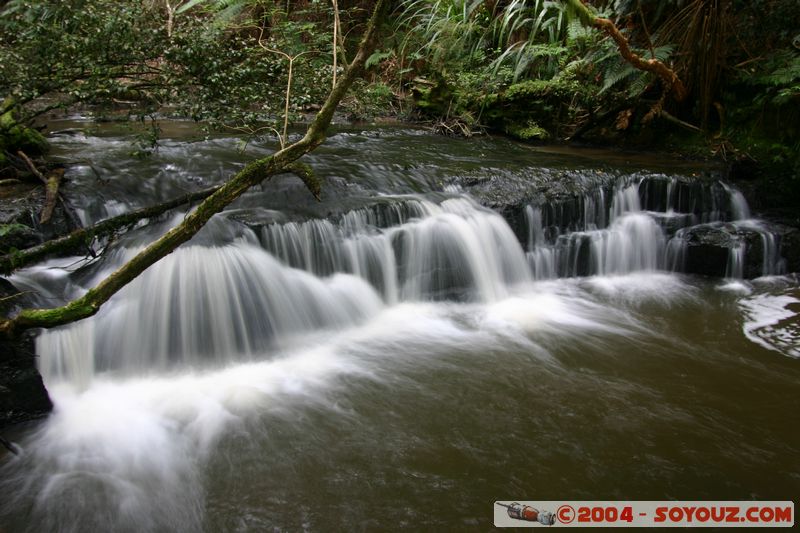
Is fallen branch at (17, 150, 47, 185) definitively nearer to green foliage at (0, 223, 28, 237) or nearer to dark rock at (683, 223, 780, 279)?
green foliage at (0, 223, 28, 237)

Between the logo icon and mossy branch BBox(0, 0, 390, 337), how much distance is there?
2.49 meters

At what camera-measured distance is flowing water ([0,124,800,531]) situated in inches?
115

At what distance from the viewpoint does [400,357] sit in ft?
14.6

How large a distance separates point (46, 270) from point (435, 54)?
361 inches

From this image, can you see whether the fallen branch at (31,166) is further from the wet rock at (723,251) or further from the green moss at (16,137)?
the wet rock at (723,251)

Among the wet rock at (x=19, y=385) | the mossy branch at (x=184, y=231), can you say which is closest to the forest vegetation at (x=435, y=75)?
the mossy branch at (x=184, y=231)

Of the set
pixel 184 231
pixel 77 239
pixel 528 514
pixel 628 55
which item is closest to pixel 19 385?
pixel 77 239

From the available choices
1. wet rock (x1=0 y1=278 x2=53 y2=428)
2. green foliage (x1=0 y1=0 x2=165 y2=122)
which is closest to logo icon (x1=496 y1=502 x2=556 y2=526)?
wet rock (x1=0 y1=278 x2=53 y2=428)

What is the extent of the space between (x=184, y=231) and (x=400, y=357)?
2.01 metres

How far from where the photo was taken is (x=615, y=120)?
9.21m

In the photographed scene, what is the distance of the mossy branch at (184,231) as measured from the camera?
3.03 metres

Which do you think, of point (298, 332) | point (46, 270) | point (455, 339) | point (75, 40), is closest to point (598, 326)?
point (455, 339)

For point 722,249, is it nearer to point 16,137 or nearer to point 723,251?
point 723,251

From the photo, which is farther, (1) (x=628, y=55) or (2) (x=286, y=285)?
(1) (x=628, y=55)
